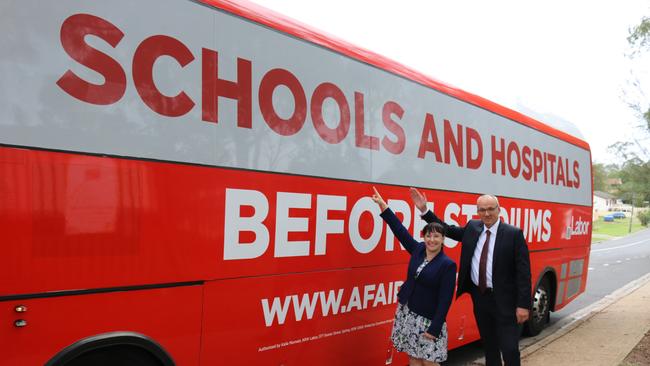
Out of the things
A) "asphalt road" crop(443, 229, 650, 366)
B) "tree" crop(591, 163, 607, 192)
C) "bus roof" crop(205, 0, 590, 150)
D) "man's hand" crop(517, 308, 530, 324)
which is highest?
"tree" crop(591, 163, 607, 192)

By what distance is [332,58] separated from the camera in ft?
14.3

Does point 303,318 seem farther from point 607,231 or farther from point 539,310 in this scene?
point 607,231

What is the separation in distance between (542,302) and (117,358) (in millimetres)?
7101

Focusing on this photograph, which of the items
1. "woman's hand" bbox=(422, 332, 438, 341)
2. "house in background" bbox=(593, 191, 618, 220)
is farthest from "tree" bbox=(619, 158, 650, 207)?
"house in background" bbox=(593, 191, 618, 220)

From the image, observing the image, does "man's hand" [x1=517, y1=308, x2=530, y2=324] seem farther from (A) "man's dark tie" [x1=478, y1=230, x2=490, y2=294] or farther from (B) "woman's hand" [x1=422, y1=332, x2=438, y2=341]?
(B) "woman's hand" [x1=422, y1=332, x2=438, y2=341]

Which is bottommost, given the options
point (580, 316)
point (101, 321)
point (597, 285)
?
point (597, 285)

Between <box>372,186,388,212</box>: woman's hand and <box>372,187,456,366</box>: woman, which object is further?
<box>372,186,388,212</box>: woman's hand

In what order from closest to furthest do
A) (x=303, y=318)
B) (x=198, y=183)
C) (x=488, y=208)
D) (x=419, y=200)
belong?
1. (x=198, y=183)
2. (x=303, y=318)
3. (x=488, y=208)
4. (x=419, y=200)

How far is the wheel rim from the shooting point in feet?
26.3

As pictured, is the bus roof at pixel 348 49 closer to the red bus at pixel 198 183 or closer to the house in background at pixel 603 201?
the red bus at pixel 198 183

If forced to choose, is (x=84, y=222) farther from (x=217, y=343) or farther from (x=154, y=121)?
(x=217, y=343)

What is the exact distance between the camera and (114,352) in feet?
9.69

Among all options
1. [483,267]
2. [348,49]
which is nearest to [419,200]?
[483,267]

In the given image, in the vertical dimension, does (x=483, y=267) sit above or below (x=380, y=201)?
below
